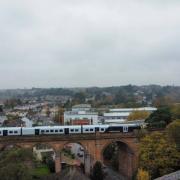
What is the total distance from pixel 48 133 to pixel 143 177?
709 inches

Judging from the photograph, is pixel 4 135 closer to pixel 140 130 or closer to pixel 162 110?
pixel 140 130

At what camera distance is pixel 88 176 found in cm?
5309

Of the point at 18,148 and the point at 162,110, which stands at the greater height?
the point at 162,110

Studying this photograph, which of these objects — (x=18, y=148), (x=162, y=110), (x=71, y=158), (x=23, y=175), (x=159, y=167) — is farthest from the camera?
(x=71, y=158)

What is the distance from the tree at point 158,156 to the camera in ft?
→ 141

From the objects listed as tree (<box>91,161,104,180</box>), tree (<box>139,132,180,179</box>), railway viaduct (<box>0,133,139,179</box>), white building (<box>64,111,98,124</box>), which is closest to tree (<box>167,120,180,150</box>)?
tree (<box>139,132,180,179</box>)

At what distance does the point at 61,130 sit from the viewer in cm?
5494

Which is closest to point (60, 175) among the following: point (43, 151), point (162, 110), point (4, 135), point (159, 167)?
point (4, 135)

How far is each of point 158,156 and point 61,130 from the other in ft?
49.3

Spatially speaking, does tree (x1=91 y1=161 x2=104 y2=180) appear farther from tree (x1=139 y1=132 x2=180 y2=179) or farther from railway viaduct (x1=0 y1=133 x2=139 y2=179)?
tree (x1=139 y1=132 x2=180 y2=179)

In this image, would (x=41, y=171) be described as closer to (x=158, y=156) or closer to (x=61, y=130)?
(x=61, y=130)

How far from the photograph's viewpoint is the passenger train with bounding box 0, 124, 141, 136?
177 ft

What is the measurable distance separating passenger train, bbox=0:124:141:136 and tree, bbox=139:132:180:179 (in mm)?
9446

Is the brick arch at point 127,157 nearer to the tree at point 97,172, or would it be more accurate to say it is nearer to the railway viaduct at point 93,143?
the railway viaduct at point 93,143
